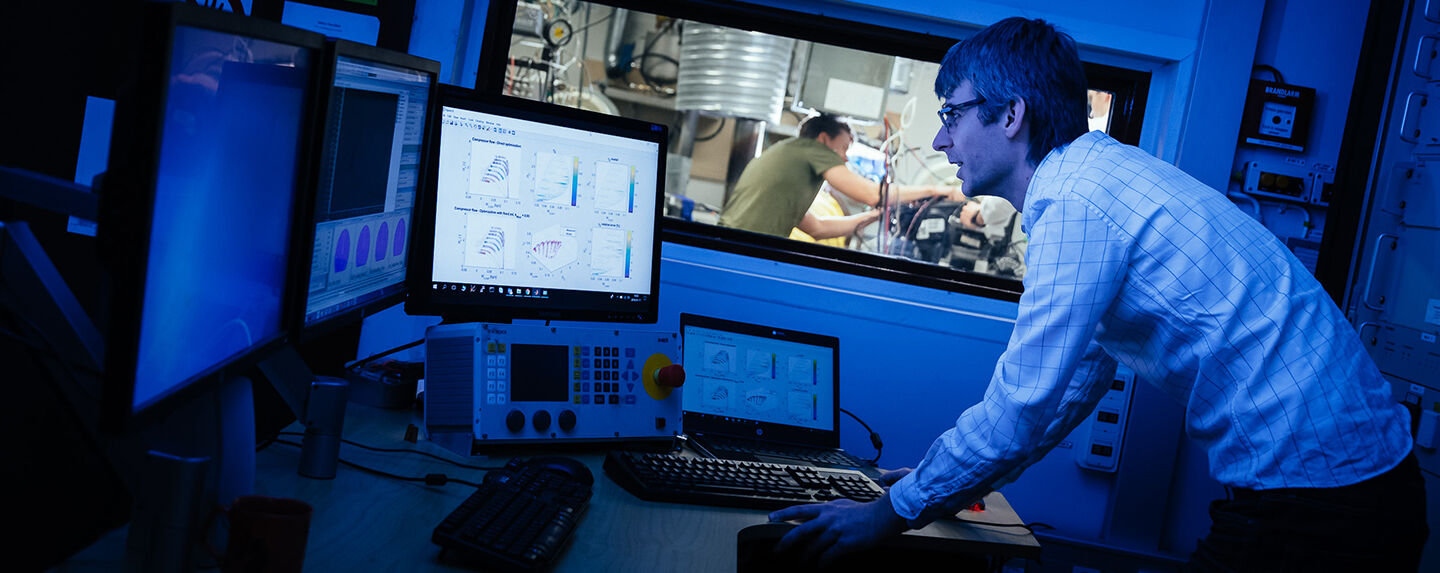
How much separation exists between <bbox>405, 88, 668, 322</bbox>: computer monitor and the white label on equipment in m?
1.21

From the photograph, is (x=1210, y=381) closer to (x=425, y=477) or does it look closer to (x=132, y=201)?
(x=425, y=477)

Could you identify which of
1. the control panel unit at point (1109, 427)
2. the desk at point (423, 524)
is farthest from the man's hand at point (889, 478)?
the control panel unit at point (1109, 427)

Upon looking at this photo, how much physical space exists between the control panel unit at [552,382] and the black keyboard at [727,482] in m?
0.11

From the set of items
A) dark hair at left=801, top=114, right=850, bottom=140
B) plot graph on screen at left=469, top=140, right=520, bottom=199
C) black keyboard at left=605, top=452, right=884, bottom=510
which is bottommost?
black keyboard at left=605, top=452, right=884, bottom=510

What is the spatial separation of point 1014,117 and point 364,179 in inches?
37.9

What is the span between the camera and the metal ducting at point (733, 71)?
2.79 meters

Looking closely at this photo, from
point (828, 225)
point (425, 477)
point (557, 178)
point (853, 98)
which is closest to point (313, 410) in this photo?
point (425, 477)

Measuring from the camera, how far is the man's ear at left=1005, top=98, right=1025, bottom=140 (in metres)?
1.46

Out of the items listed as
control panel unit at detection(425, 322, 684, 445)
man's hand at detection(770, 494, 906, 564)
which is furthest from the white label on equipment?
man's hand at detection(770, 494, 906, 564)

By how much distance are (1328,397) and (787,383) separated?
0.96m

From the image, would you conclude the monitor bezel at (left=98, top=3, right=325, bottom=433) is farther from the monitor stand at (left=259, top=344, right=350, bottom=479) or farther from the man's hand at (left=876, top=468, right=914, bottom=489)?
the man's hand at (left=876, top=468, right=914, bottom=489)

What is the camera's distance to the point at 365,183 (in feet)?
4.38

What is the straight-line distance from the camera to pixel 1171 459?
258cm

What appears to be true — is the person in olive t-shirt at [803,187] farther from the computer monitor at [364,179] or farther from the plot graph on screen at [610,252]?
the computer monitor at [364,179]
